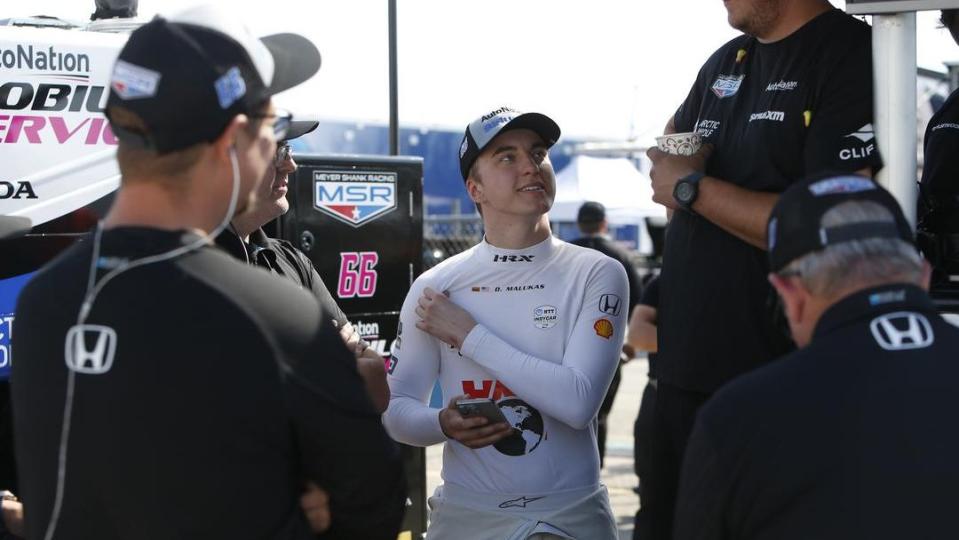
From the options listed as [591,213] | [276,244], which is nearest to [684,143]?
[276,244]

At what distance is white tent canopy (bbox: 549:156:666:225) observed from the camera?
682 inches

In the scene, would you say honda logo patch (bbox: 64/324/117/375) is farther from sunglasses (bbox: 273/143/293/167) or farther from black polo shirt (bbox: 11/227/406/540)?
sunglasses (bbox: 273/143/293/167)

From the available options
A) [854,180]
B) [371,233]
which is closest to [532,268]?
[854,180]

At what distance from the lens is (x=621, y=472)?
8.13m

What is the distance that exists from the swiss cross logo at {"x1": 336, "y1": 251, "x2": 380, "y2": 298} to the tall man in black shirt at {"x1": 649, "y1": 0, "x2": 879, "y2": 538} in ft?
8.82

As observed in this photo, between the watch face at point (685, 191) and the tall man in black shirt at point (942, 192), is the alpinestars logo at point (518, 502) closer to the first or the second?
the watch face at point (685, 191)

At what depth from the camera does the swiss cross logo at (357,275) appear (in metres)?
5.13

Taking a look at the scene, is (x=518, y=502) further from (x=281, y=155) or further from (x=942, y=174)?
(x=942, y=174)

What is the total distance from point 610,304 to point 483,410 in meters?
0.50

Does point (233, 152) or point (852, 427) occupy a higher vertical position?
point (233, 152)

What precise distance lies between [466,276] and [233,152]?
135 centimetres

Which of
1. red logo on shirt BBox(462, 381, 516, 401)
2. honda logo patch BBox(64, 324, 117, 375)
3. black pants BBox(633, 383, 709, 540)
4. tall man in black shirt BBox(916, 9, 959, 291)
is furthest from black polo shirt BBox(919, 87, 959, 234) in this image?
honda logo patch BBox(64, 324, 117, 375)

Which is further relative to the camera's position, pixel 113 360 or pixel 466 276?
pixel 466 276

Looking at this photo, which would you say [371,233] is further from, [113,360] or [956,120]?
[113,360]
